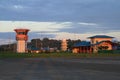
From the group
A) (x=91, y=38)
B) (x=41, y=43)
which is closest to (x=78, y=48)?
(x=91, y=38)

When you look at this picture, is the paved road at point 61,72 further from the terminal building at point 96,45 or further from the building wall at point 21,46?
the building wall at point 21,46

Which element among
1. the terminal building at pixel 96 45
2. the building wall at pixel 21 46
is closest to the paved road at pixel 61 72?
the terminal building at pixel 96 45

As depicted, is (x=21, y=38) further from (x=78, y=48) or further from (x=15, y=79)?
(x=15, y=79)

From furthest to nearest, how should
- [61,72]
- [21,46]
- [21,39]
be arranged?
[21,39]
[21,46]
[61,72]

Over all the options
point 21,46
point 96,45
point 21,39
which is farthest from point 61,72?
point 21,39

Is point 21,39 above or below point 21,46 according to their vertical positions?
above

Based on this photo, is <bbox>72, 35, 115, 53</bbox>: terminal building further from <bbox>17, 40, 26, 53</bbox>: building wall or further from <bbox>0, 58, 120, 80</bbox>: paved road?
<bbox>0, 58, 120, 80</bbox>: paved road

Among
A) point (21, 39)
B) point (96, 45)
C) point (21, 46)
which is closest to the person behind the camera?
point (96, 45)

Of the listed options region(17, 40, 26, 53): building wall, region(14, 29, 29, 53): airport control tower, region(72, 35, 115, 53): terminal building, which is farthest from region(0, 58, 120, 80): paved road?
region(14, 29, 29, 53): airport control tower

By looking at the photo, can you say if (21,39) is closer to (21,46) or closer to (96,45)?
(21,46)

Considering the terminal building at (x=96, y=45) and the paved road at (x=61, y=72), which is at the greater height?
the terminal building at (x=96, y=45)

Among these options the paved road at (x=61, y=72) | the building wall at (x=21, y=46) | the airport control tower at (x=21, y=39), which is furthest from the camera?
the airport control tower at (x=21, y=39)

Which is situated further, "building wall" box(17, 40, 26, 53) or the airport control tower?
the airport control tower

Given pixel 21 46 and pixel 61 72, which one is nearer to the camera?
pixel 61 72
